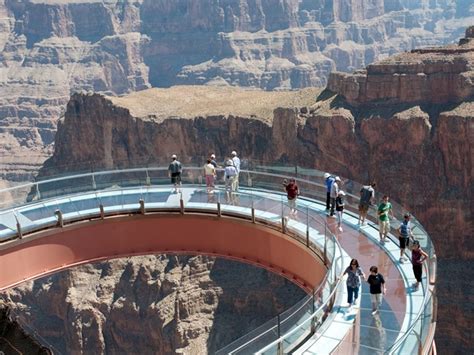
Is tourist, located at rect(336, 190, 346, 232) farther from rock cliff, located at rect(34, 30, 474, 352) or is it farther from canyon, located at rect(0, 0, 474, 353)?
rock cliff, located at rect(34, 30, 474, 352)

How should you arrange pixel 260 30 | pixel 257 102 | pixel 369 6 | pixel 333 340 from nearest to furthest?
pixel 333 340 < pixel 257 102 < pixel 260 30 < pixel 369 6

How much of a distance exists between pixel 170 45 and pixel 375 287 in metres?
164

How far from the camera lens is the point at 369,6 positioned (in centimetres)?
19600

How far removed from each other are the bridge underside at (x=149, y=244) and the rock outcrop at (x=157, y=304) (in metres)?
26.9

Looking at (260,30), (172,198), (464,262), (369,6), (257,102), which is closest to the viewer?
(172,198)

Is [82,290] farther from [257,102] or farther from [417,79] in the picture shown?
[417,79]

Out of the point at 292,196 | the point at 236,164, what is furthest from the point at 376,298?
the point at 236,164

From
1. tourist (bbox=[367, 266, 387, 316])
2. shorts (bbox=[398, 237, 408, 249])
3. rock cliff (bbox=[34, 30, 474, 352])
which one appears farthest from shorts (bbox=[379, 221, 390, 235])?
rock cliff (bbox=[34, 30, 474, 352])

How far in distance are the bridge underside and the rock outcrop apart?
88.3 ft

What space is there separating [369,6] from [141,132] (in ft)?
441

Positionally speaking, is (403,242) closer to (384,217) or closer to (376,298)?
(384,217)

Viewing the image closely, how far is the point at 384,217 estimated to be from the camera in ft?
79.6

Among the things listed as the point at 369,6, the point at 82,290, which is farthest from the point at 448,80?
the point at 369,6

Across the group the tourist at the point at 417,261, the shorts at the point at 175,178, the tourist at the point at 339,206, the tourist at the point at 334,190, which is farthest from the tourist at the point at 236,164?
the tourist at the point at 417,261
